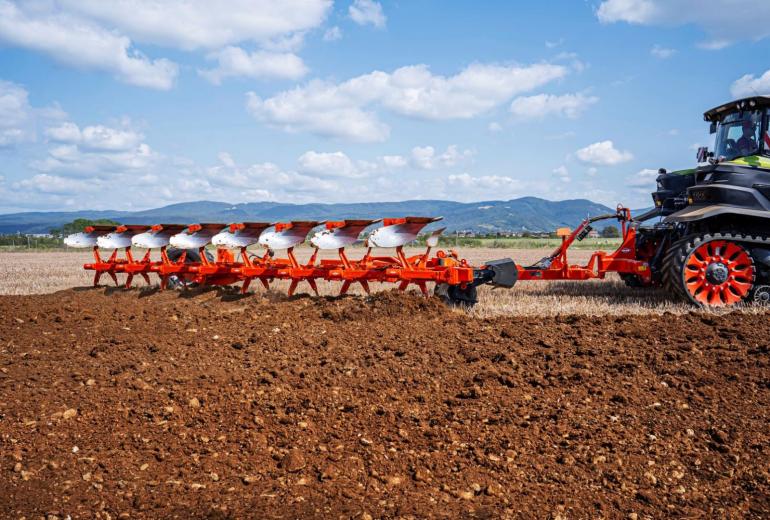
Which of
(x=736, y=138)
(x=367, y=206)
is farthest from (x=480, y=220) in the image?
(x=736, y=138)

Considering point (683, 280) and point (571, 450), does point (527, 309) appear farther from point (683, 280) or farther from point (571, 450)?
point (571, 450)

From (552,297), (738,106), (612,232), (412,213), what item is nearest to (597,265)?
(552,297)

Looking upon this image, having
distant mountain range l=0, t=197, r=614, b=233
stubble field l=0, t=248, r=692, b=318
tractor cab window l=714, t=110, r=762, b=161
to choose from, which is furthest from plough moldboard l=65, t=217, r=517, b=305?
distant mountain range l=0, t=197, r=614, b=233

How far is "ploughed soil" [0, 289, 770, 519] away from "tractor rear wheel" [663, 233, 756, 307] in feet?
5.69

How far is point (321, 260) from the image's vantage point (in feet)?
28.0

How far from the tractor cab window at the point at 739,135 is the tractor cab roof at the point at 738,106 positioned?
0.07 m

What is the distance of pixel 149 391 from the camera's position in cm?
453

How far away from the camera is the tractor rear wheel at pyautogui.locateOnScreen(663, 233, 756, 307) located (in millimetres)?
8055

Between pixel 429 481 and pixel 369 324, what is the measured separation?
11.0 feet

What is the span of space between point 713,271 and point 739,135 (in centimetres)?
209

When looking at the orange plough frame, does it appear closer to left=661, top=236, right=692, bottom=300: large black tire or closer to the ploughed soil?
left=661, top=236, right=692, bottom=300: large black tire

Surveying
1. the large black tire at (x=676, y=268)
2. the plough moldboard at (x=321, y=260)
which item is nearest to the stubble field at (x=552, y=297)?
the large black tire at (x=676, y=268)

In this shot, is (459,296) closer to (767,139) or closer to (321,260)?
(321,260)

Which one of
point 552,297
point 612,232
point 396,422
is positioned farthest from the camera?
point 612,232
